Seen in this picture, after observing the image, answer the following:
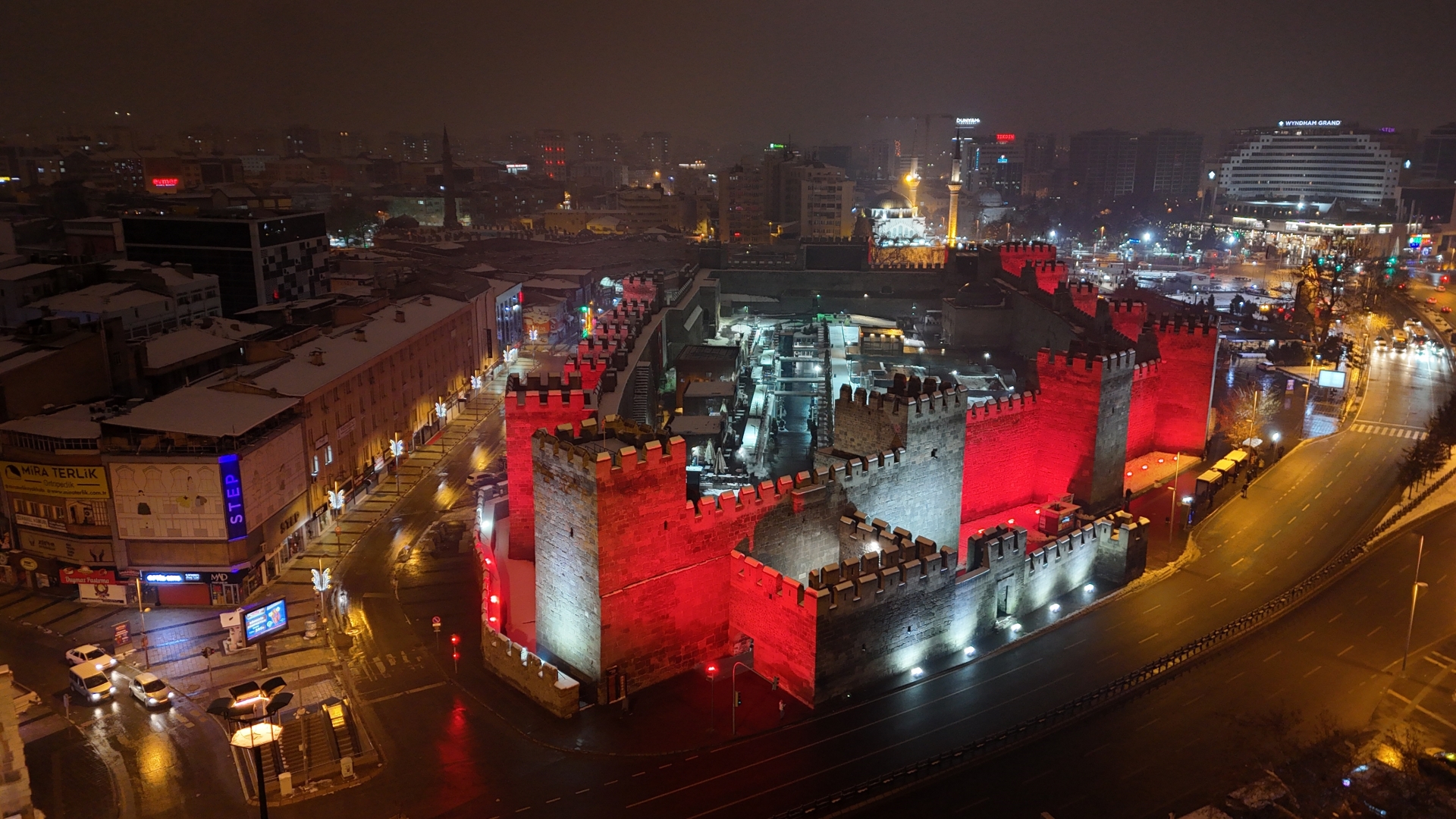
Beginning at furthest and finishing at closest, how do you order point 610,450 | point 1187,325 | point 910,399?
point 1187,325 → point 910,399 → point 610,450

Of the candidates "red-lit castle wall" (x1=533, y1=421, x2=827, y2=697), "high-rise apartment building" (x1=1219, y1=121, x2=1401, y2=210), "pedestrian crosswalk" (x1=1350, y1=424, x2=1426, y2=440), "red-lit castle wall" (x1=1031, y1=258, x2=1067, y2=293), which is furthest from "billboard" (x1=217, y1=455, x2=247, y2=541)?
"high-rise apartment building" (x1=1219, y1=121, x2=1401, y2=210)

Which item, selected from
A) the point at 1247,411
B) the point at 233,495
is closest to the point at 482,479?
the point at 233,495

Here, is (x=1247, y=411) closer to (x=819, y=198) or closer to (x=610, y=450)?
(x=610, y=450)

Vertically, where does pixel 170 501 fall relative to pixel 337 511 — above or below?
above

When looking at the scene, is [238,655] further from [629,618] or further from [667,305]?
[667,305]

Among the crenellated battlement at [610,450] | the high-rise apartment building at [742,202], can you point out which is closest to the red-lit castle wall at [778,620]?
the crenellated battlement at [610,450]

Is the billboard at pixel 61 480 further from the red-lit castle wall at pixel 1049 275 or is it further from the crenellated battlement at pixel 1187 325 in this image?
the red-lit castle wall at pixel 1049 275
